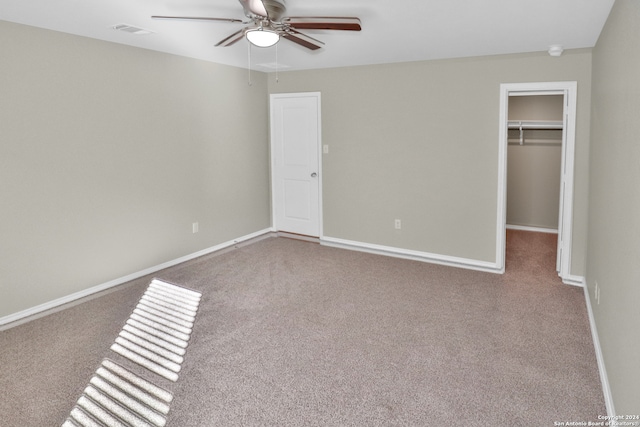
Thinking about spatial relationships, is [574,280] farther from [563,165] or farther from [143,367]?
[143,367]

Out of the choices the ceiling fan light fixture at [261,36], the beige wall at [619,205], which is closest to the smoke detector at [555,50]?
the beige wall at [619,205]

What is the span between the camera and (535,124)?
6.10 m

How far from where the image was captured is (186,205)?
5.16 metres

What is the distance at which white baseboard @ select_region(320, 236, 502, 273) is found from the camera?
489cm

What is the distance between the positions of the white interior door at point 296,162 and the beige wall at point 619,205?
3327mm

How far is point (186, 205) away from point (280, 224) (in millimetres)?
1629

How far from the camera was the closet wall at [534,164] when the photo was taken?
616cm

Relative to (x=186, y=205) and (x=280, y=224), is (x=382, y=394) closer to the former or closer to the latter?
(x=186, y=205)

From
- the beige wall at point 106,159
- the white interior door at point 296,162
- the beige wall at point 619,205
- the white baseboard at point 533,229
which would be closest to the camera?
the beige wall at point 619,205

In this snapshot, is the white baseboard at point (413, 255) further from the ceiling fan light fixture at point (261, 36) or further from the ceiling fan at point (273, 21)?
the ceiling fan light fixture at point (261, 36)

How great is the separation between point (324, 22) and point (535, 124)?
14.5 feet

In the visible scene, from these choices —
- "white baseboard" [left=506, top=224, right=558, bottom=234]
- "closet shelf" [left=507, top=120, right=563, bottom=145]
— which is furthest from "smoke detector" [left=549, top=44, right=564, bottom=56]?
"white baseboard" [left=506, top=224, right=558, bottom=234]

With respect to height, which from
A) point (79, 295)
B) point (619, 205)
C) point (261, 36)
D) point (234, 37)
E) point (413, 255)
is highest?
point (234, 37)

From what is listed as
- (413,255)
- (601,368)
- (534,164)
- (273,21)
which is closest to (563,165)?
(413,255)
